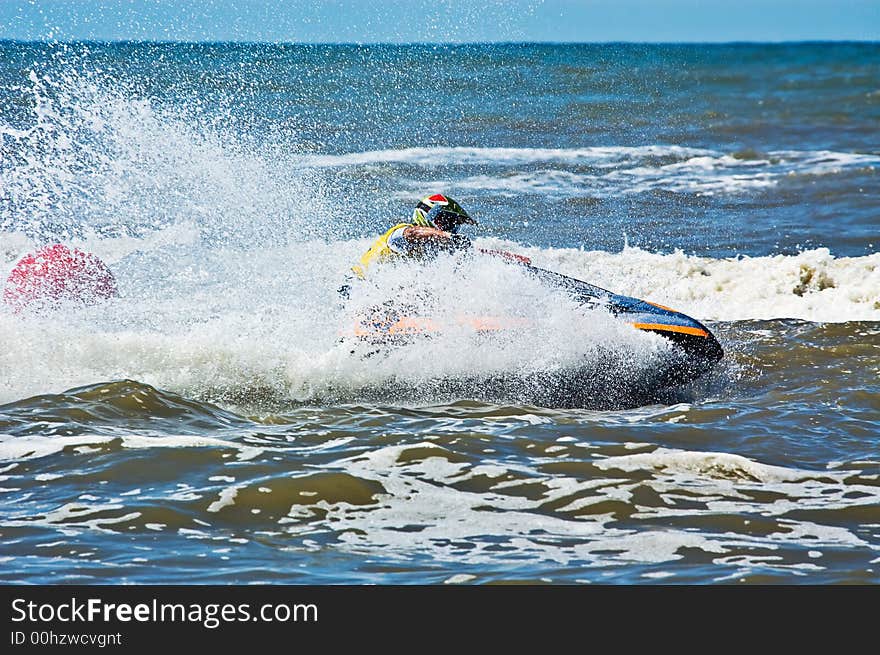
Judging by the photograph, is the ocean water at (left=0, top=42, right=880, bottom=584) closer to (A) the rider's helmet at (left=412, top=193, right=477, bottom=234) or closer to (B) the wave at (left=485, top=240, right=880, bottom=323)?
(B) the wave at (left=485, top=240, right=880, bottom=323)

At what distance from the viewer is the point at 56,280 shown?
9.98m

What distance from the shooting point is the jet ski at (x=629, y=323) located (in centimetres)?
852

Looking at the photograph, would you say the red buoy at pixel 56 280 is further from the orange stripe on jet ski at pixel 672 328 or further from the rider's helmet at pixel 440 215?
the orange stripe on jet ski at pixel 672 328

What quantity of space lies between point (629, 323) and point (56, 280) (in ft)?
17.1

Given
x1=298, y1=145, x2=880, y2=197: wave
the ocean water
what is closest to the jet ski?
the ocean water

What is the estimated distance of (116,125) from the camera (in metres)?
16.1

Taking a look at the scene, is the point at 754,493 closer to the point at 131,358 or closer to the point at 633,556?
the point at 633,556

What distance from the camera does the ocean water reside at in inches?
196

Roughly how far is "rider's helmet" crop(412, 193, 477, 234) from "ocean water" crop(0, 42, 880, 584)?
33.3 inches

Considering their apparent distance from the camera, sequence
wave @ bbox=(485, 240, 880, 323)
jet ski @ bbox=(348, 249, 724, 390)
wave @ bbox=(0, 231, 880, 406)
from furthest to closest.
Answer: wave @ bbox=(485, 240, 880, 323) → jet ski @ bbox=(348, 249, 724, 390) → wave @ bbox=(0, 231, 880, 406)

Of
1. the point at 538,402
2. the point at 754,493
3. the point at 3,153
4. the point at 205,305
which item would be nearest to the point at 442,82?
the point at 3,153

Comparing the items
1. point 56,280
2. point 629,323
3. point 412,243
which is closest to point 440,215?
point 412,243

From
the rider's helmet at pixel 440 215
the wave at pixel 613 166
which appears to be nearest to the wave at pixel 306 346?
the rider's helmet at pixel 440 215

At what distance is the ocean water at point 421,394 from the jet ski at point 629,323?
0.10 metres
